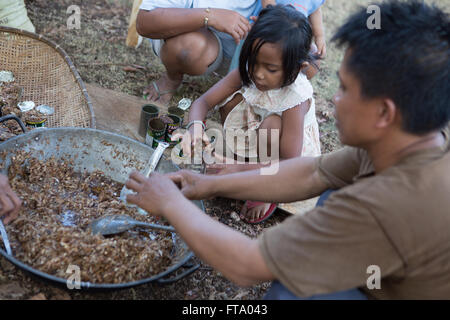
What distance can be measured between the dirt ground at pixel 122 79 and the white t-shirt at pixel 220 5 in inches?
23.0

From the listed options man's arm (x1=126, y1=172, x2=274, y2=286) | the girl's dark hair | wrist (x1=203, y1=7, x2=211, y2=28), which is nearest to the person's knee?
wrist (x1=203, y1=7, x2=211, y2=28)

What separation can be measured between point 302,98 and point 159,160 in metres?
0.92

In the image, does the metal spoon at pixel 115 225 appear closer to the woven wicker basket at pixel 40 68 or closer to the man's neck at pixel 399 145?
the man's neck at pixel 399 145

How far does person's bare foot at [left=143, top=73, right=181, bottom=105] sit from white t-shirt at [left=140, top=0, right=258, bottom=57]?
54cm

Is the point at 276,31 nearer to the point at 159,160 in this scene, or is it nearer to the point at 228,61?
the point at 159,160

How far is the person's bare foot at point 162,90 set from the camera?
3.25 metres

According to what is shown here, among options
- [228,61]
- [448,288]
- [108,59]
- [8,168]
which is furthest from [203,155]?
[108,59]

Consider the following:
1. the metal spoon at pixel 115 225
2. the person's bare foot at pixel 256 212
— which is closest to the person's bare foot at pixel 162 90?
the person's bare foot at pixel 256 212

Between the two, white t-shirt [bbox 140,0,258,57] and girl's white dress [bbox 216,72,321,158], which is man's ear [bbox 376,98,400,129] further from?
white t-shirt [bbox 140,0,258,57]

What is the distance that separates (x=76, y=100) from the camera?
2.57 metres

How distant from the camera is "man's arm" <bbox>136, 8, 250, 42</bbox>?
269 centimetres

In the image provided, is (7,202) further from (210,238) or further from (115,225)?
(210,238)

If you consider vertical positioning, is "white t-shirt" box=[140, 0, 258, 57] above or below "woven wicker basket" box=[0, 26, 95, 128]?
above

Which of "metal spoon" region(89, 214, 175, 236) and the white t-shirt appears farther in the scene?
the white t-shirt
